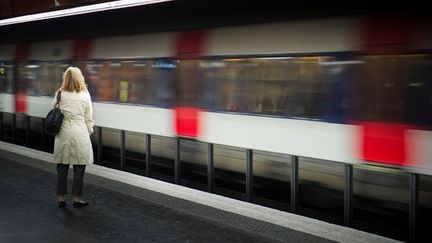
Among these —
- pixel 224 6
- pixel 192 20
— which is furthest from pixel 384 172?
pixel 192 20

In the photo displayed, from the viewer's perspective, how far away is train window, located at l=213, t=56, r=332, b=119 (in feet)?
22.2

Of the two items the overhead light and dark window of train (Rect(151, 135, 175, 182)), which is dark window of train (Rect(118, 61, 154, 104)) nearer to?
dark window of train (Rect(151, 135, 175, 182))

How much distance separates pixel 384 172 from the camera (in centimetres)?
602

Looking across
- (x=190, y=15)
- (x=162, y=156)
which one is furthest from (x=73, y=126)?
(x=162, y=156)

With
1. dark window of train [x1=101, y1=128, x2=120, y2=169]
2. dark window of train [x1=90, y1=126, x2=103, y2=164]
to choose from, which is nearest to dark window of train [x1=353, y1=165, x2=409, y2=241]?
dark window of train [x1=90, y1=126, x2=103, y2=164]

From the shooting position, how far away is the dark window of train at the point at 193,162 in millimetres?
8711

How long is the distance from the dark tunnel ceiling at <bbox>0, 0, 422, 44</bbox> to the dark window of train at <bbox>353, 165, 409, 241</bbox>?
189 cm

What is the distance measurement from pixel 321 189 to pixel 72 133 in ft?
11.1

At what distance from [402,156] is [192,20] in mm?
4203

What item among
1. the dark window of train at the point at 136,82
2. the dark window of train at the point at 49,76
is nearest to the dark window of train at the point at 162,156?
the dark window of train at the point at 136,82

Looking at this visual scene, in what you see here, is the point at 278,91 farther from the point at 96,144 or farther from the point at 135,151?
the point at 96,144

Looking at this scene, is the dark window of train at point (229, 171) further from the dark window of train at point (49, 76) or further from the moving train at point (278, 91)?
the dark window of train at point (49, 76)

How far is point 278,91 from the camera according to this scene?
23.7 ft

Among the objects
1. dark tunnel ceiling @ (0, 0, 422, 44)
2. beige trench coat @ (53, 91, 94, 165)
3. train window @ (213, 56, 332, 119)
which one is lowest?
beige trench coat @ (53, 91, 94, 165)
